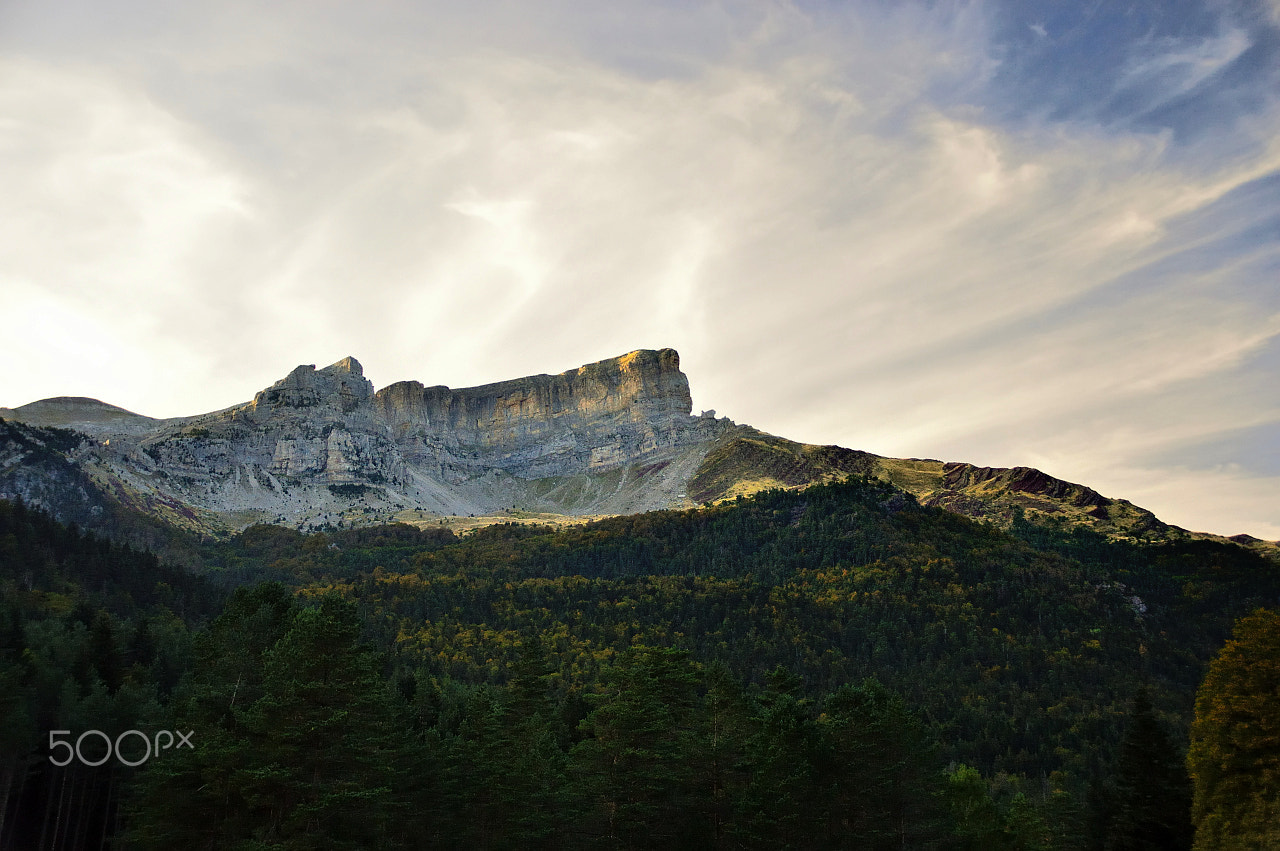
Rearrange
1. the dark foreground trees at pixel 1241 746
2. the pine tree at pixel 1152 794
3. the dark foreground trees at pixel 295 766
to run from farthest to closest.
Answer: the pine tree at pixel 1152 794 < the dark foreground trees at pixel 295 766 < the dark foreground trees at pixel 1241 746

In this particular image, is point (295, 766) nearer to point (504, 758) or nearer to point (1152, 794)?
point (504, 758)

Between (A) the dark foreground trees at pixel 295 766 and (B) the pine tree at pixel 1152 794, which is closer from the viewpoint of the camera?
(A) the dark foreground trees at pixel 295 766

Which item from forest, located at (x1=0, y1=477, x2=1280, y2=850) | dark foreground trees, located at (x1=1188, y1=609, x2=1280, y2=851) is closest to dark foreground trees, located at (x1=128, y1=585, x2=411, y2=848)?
forest, located at (x1=0, y1=477, x2=1280, y2=850)

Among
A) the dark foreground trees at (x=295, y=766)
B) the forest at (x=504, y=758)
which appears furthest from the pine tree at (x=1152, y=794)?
the dark foreground trees at (x=295, y=766)

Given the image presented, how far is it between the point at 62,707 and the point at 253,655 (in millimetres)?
13749

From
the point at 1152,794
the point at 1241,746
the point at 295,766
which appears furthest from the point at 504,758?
the point at 1241,746

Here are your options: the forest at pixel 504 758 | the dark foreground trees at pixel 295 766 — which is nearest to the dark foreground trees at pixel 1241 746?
the forest at pixel 504 758

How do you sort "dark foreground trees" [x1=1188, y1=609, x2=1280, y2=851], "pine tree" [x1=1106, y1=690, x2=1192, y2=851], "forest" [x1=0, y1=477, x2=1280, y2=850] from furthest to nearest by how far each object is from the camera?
"pine tree" [x1=1106, y1=690, x2=1192, y2=851] < "forest" [x1=0, y1=477, x2=1280, y2=850] < "dark foreground trees" [x1=1188, y1=609, x2=1280, y2=851]

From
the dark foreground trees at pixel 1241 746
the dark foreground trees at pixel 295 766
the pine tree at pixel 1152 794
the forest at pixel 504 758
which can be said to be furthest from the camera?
the pine tree at pixel 1152 794

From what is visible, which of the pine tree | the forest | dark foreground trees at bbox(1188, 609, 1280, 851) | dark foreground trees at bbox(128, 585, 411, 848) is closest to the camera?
dark foreground trees at bbox(1188, 609, 1280, 851)

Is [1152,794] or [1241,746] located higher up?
[1241,746]

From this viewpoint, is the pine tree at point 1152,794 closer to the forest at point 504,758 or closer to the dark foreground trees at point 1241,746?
the forest at point 504,758

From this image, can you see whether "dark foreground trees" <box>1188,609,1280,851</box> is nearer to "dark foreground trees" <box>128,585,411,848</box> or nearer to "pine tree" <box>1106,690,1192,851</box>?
"pine tree" <box>1106,690,1192,851</box>

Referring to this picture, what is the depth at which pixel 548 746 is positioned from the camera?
57094 millimetres
